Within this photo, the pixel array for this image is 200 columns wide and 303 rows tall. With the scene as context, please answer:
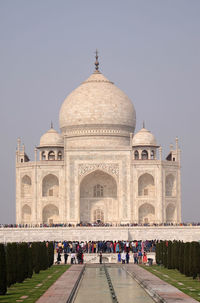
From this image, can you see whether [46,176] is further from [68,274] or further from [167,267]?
[68,274]

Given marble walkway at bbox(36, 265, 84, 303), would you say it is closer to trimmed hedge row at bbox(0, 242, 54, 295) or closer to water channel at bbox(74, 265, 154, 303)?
water channel at bbox(74, 265, 154, 303)

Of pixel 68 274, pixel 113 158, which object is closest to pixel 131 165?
pixel 113 158

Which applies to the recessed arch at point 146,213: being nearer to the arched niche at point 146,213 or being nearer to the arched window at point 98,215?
the arched niche at point 146,213

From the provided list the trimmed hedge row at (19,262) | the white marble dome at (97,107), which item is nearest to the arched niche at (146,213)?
the white marble dome at (97,107)

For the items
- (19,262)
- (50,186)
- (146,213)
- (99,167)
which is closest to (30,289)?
(19,262)

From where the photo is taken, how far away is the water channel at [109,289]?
54.3ft

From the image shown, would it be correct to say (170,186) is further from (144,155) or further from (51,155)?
(51,155)

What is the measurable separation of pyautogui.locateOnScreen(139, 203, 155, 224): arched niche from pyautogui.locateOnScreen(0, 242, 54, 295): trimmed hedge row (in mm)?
22458

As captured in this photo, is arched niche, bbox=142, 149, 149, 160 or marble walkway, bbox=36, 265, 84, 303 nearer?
marble walkway, bbox=36, 265, 84, 303

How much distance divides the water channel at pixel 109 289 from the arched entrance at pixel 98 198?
946 inches

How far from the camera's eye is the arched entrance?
49.9 meters

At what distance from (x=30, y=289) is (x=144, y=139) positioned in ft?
107

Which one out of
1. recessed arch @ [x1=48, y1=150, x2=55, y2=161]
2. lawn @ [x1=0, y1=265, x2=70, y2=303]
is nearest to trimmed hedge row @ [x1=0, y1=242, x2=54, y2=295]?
lawn @ [x1=0, y1=265, x2=70, y2=303]

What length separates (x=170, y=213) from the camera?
163 ft
